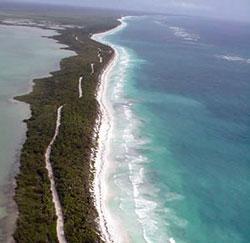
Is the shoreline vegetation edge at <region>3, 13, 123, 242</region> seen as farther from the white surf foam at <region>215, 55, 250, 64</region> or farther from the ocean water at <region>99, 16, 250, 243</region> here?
the white surf foam at <region>215, 55, 250, 64</region>

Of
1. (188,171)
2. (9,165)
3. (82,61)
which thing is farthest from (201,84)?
(9,165)

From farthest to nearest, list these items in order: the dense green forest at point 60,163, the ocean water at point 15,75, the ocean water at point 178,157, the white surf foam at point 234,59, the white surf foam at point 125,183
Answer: the white surf foam at point 234,59, the ocean water at point 15,75, the ocean water at point 178,157, the white surf foam at point 125,183, the dense green forest at point 60,163

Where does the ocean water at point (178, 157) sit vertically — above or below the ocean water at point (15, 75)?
below

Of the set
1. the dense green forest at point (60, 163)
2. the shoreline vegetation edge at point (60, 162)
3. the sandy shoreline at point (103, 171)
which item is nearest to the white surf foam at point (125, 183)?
the sandy shoreline at point (103, 171)

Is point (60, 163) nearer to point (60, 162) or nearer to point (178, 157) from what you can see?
point (60, 162)

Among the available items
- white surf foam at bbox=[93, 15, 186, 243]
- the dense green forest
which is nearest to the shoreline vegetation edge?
the dense green forest

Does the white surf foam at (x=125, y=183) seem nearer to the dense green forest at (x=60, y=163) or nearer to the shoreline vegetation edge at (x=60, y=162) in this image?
the shoreline vegetation edge at (x=60, y=162)
